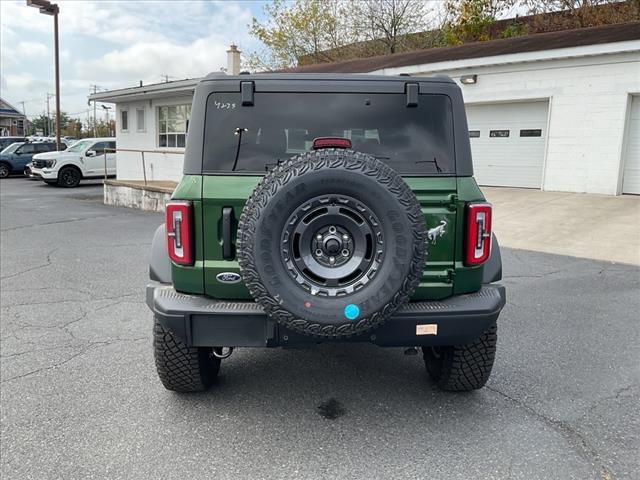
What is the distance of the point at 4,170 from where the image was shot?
24281mm

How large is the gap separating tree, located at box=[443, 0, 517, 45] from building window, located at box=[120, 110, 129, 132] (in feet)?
46.6

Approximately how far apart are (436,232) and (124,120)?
64.3 feet

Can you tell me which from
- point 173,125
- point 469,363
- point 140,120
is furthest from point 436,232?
point 140,120

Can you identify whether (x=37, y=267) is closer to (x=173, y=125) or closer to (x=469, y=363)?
(x=469, y=363)

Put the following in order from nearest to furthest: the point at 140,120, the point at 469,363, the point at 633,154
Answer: the point at 469,363
the point at 633,154
the point at 140,120

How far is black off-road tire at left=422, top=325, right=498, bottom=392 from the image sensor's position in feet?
10.7

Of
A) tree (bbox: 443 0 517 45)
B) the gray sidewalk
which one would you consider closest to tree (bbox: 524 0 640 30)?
tree (bbox: 443 0 517 45)

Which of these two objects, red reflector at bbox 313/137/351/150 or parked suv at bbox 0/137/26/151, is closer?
red reflector at bbox 313/137/351/150

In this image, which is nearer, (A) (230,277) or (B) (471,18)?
(A) (230,277)

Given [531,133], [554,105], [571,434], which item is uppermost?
[554,105]

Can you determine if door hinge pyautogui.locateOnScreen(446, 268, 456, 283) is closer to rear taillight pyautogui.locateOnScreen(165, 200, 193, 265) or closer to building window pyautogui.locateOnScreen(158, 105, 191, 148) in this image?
rear taillight pyautogui.locateOnScreen(165, 200, 193, 265)

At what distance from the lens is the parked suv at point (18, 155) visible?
24.2 metres

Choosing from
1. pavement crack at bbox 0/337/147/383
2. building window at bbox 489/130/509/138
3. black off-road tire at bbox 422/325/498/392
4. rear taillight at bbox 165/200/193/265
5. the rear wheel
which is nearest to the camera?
rear taillight at bbox 165/200/193/265

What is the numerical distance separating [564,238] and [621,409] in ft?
19.8
